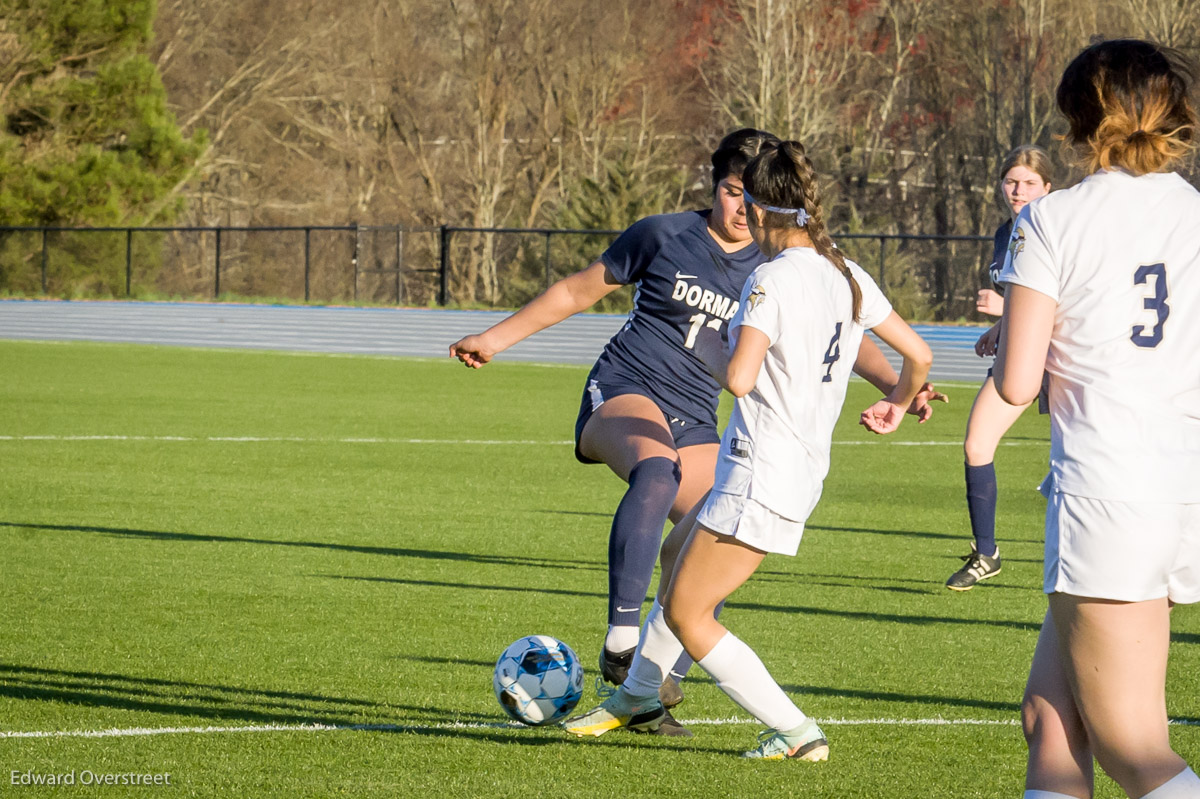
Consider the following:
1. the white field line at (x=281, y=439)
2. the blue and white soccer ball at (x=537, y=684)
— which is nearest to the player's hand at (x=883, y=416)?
the blue and white soccer ball at (x=537, y=684)

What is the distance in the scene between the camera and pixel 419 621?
677 centimetres

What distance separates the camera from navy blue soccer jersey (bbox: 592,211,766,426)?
554cm

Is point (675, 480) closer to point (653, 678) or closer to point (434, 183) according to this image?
point (653, 678)

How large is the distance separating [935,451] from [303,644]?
9844mm

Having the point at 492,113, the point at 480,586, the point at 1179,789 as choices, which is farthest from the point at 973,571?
the point at 492,113

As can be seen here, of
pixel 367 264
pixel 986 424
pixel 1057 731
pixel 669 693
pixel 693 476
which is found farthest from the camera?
pixel 367 264

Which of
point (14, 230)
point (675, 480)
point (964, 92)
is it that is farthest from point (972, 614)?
point (964, 92)

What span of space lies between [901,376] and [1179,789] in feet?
6.46

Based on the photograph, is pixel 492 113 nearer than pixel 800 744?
No

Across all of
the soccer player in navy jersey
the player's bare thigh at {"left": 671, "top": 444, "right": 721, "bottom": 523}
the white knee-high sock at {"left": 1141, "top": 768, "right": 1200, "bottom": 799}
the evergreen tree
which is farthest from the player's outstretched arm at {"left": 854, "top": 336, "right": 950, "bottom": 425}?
the evergreen tree

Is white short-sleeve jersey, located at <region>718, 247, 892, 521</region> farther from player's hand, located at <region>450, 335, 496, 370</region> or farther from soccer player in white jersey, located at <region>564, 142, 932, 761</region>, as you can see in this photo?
player's hand, located at <region>450, 335, 496, 370</region>

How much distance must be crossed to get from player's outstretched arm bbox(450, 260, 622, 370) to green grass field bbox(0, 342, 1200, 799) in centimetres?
120

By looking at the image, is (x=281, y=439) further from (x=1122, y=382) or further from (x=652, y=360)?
(x=1122, y=382)

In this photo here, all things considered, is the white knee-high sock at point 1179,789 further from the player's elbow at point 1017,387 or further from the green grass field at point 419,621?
the green grass field at point 419,621
